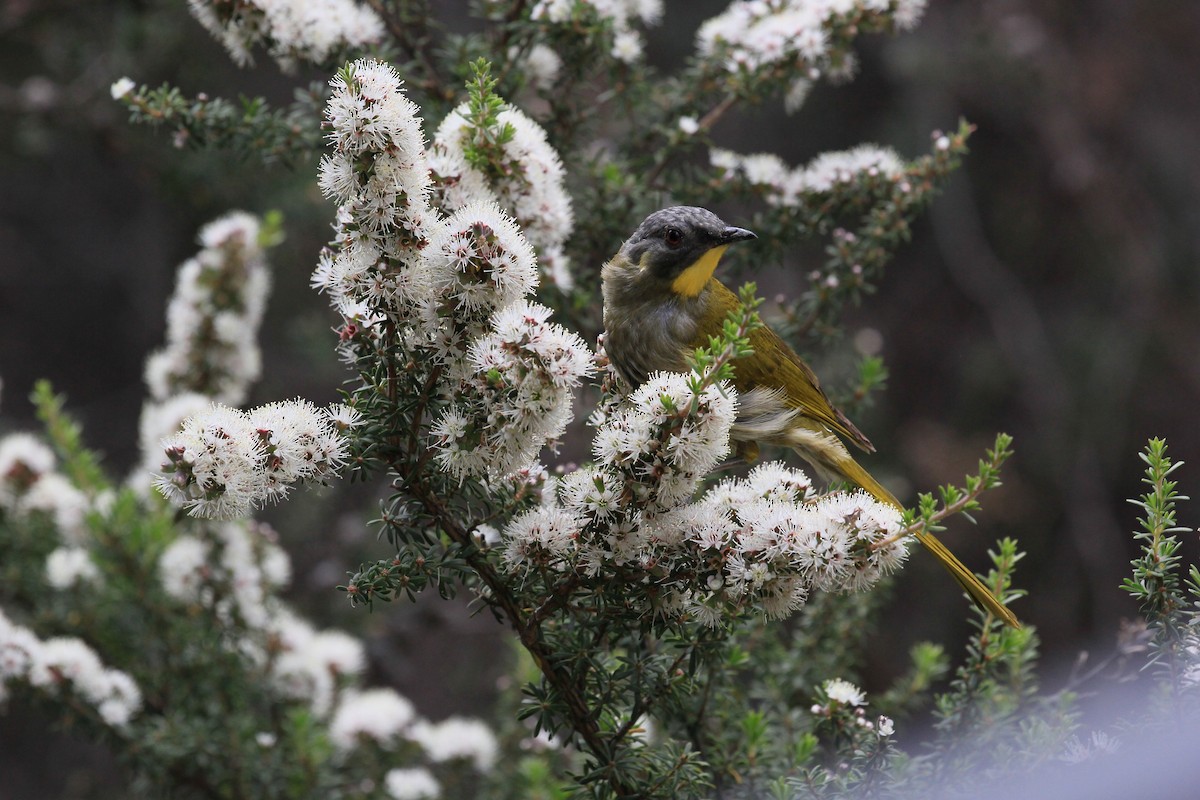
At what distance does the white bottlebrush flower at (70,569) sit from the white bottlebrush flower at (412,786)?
3.90 feet

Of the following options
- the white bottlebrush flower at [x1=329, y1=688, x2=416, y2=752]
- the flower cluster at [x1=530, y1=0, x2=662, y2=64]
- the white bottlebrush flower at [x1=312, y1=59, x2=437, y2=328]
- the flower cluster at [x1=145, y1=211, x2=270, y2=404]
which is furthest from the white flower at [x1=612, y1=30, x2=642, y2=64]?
the white bottlebrush flower at [x1=329, y1=688, x2=416, y2=752]

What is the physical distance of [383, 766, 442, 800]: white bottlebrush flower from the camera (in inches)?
137

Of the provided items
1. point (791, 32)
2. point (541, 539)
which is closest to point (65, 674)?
point (541, 539)

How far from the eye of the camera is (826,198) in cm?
359

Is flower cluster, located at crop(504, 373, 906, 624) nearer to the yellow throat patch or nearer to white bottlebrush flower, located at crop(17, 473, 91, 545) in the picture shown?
the yellow throat patch

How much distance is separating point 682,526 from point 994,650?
89cm

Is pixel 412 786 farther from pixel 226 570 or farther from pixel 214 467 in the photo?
pixel 214 467

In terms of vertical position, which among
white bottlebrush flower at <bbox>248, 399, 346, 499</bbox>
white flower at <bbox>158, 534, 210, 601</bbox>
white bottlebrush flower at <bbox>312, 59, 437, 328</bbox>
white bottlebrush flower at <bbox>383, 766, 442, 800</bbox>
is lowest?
white bottlebrush flower at <bbox>248, 399, 346, 499</bbox>

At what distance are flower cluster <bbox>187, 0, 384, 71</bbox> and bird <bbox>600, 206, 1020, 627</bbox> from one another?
0.99 m

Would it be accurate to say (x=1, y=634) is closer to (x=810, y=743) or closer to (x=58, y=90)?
(x=810, y=743)

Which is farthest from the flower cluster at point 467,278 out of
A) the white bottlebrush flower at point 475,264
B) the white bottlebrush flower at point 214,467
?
the white bottlebrush flower at point 214,467

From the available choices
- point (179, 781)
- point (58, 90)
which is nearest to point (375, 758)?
point (179, 781)

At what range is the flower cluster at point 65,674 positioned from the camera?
3.23 m

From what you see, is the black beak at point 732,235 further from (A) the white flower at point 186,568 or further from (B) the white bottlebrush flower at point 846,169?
(A) the white flower at point 186,568
